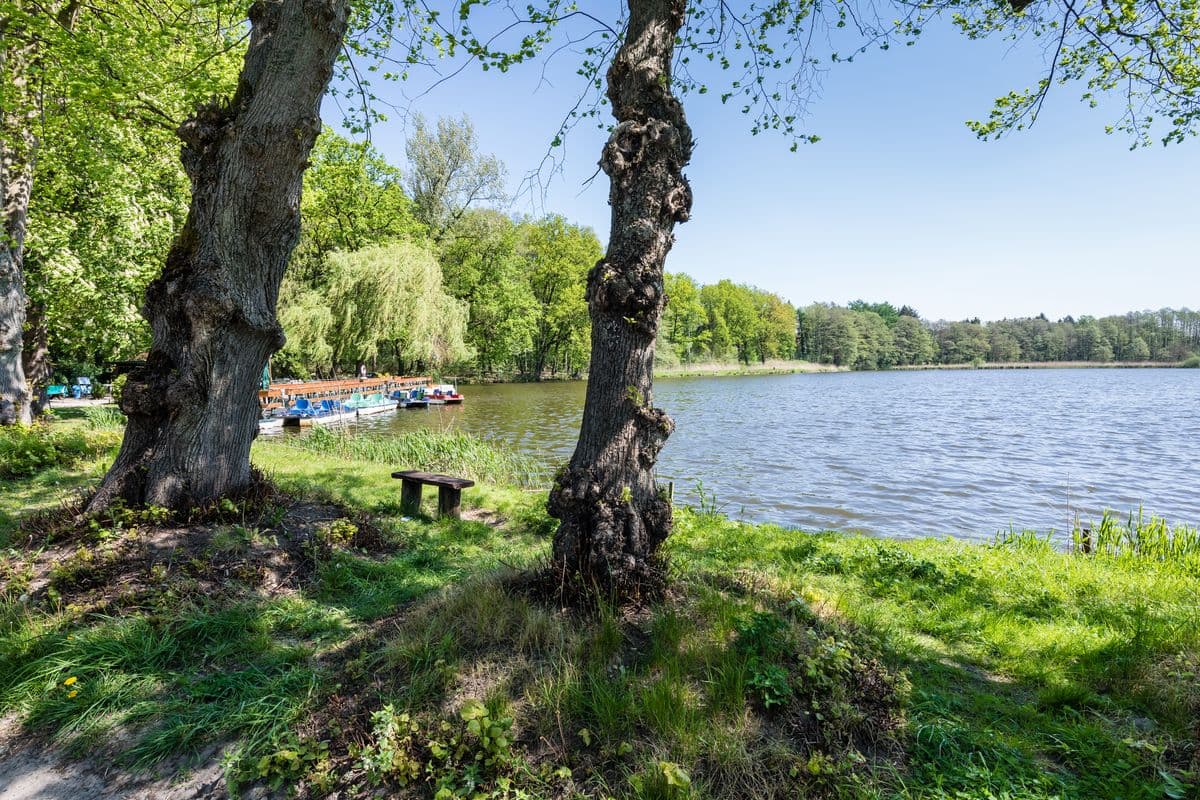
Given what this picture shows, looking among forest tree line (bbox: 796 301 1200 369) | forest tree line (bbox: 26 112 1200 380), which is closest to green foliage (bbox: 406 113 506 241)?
forest tree line (bbox: 26 112 1200 380)

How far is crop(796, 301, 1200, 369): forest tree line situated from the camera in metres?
89.3

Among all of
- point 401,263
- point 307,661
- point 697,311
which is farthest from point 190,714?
point 697,311

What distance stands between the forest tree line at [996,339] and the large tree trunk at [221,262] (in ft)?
318

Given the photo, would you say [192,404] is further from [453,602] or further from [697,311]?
[697,311]

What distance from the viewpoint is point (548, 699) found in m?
2.64

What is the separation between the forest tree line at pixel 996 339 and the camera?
3516 inches

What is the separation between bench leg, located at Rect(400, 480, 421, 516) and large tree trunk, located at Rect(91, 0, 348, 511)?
2.40 m

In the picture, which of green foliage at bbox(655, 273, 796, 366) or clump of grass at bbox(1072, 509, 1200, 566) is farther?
green foliage at bbox(655, 273, 796, 366)

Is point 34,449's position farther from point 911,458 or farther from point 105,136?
point 911,458

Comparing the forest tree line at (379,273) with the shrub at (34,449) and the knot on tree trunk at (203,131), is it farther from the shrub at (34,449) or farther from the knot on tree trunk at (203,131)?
the shrub at (34,449)

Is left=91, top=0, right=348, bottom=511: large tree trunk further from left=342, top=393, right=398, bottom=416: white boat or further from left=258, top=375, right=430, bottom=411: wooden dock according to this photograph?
left=342, top=393, right=398, bottom=416: white boat

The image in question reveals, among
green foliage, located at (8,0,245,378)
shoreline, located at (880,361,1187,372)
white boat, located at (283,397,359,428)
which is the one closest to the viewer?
green foliage, located at (8,0,245,378)

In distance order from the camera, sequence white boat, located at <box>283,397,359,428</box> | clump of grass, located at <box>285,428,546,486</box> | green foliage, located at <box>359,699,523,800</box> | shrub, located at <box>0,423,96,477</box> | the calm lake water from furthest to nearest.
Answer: white boat, located at <box>283,397,359,428</box>, clump of grass, located at <box>285,428,546,486</box>, the calm lake water, shrub, located at <box>0,423,96,477</box>, green foliage, located at <box>359,699,523,800</box>

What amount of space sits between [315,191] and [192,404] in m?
14.5
